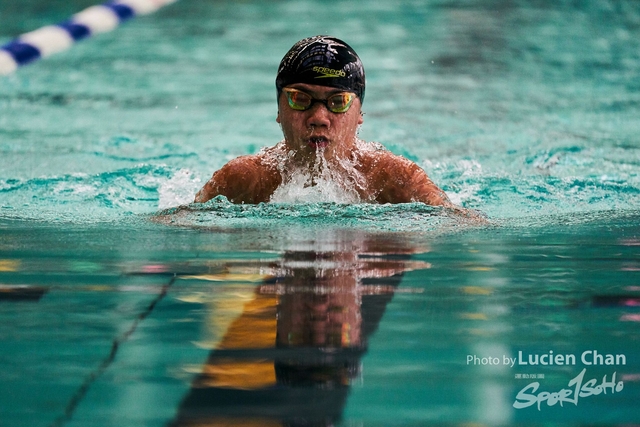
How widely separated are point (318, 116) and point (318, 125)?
3 cm

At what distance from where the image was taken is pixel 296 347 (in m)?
1.68

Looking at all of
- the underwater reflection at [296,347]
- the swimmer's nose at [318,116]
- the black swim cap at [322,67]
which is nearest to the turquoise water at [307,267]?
the underwater reflection at [296,347]

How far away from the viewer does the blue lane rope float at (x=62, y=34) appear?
16.3 feet

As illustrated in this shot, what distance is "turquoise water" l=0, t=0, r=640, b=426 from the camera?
4.81ft

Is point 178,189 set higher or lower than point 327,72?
lower

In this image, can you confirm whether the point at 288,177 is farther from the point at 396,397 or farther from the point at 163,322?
the point at 396,397

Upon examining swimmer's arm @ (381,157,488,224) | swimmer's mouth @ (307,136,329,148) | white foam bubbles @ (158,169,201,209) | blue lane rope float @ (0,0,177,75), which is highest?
blue lane rope float @ (0,0,177,75)

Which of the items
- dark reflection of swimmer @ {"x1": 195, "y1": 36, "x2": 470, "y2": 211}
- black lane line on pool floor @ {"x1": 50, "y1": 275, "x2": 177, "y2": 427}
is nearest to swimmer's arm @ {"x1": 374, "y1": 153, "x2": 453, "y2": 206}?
dark reflection of swimmer @ {"x1": 195, "y1": 36, "x2": 470, "y2": 211}

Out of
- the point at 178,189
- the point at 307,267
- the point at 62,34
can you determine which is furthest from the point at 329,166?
the point at 62,34

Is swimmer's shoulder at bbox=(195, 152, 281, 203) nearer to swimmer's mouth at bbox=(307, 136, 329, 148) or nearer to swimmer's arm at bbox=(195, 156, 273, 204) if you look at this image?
swimmer's arm at bbox=(195, 156, 273, 204)

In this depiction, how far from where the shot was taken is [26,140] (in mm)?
6293

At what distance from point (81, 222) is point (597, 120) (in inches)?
186

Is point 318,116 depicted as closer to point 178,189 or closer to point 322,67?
point 322,67

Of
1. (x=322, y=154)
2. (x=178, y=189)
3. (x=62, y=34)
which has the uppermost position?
(x=62, y=34)
